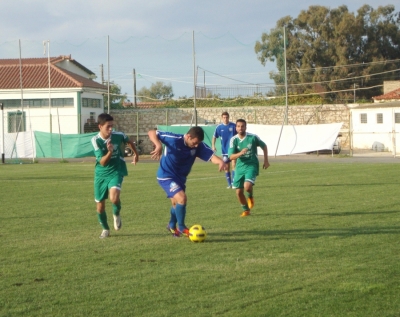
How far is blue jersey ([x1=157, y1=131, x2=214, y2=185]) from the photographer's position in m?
8.92

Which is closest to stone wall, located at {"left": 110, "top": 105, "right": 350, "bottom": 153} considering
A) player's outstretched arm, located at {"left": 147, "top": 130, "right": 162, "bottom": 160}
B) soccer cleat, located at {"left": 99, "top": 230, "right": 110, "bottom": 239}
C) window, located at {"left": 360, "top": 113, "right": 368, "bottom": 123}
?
window, located at {"left": 360, "top": 113, "right": 368, "bottom": 123}

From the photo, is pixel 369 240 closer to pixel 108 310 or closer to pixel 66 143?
pixel 108 310

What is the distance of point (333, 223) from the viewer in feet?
33.7

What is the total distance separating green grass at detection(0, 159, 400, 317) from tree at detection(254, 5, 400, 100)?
42.1 m

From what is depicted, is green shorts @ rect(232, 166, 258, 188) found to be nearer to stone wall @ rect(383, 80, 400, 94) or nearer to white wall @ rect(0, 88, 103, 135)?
white wall @ rect(0, 88, 103, 135)

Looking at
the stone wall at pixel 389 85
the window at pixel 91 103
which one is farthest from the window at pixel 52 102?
the stone wall at pixel 389 85

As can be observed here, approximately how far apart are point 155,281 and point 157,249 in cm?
182

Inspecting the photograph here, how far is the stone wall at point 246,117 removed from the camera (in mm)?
44375

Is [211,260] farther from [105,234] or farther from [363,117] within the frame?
[363,117]

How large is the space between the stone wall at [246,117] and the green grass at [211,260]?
30615 mm

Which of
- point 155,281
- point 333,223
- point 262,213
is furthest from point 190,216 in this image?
point 155,281

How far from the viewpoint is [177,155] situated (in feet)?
29.6

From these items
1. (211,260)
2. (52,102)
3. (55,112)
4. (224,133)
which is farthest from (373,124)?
(211,260)

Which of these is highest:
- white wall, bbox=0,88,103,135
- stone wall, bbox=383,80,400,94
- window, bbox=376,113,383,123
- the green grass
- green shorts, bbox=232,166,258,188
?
stone wall, bbox=383,80,400,94
